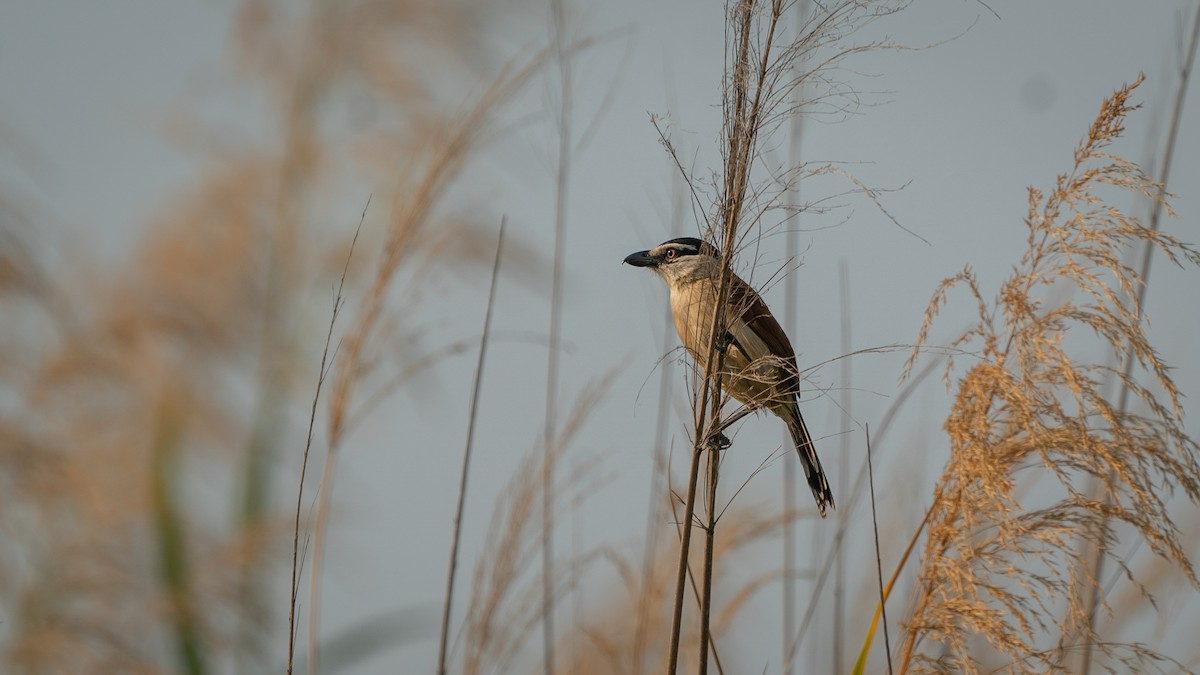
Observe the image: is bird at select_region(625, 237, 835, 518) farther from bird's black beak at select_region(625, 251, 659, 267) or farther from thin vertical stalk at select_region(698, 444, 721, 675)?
thin vertical stalk at select_region(698, 444, 721, 675)

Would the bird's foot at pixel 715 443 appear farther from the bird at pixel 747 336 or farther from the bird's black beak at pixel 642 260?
the bird's black beak at pixel 642 260

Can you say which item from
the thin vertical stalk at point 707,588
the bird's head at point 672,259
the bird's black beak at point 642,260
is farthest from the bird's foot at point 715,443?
the bird's black beak at point 642,260

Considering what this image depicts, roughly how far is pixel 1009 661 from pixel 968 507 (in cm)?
25

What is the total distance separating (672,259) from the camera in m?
3.00

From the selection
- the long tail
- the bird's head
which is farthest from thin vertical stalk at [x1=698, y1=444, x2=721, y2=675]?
the bird's head

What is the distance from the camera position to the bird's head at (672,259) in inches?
116

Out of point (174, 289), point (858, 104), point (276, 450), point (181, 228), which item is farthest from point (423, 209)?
point (181, 228)

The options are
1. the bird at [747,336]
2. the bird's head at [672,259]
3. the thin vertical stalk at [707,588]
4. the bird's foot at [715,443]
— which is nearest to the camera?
the thin vertical stalk at [707,588]

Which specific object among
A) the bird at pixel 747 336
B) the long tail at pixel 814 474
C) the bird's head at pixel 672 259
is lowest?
the long tail at pixel 814 474

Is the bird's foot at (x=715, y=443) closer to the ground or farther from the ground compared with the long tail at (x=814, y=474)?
closer to the ground

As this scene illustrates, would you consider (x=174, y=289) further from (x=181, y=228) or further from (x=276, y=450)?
(x=276, y=450)

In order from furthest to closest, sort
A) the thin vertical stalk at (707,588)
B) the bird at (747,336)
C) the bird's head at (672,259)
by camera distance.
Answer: the bird's head at (672,259)
the bird at (747,336)
the thin vertical stalk at (707,588)

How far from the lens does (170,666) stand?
9.87 feet

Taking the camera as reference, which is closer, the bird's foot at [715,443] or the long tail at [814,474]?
the bird's foot at [715,443]
